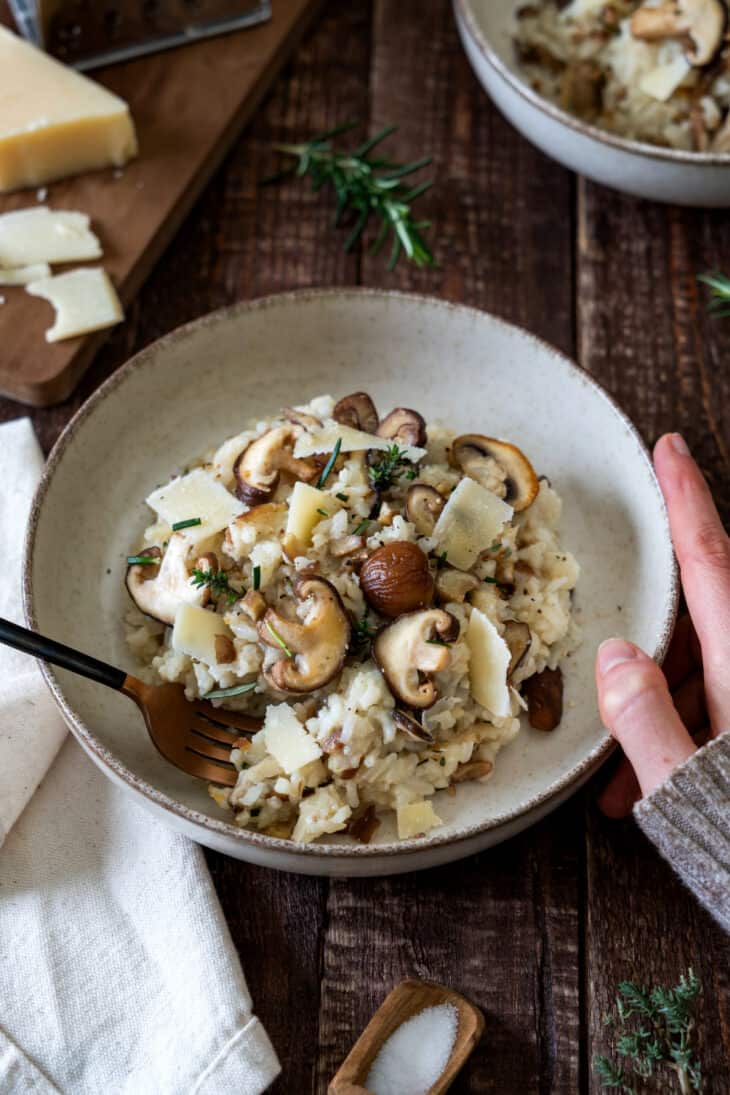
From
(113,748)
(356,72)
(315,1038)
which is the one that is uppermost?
(356,72)

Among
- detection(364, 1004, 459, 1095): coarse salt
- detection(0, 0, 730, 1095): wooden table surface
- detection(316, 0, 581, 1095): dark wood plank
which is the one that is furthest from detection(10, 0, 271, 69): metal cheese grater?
detection(364, 1004, 459, 1095): coarse salt

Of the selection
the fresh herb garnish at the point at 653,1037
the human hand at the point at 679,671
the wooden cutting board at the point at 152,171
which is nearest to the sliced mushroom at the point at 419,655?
the human hand at the point at 679,671

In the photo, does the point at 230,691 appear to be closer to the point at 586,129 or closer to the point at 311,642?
the point at 311,642

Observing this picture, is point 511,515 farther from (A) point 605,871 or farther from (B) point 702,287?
(B) point 702,287

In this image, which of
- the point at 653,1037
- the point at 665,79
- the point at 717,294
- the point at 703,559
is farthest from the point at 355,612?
the point at 665,79

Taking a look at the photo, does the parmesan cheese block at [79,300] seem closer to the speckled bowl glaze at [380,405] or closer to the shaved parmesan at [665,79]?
the speckled bowl glaze at [380,405]

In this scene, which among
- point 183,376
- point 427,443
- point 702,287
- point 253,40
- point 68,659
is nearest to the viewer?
point 68,659

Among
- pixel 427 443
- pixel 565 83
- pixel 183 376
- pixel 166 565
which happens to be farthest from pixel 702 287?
pixel 166 565
